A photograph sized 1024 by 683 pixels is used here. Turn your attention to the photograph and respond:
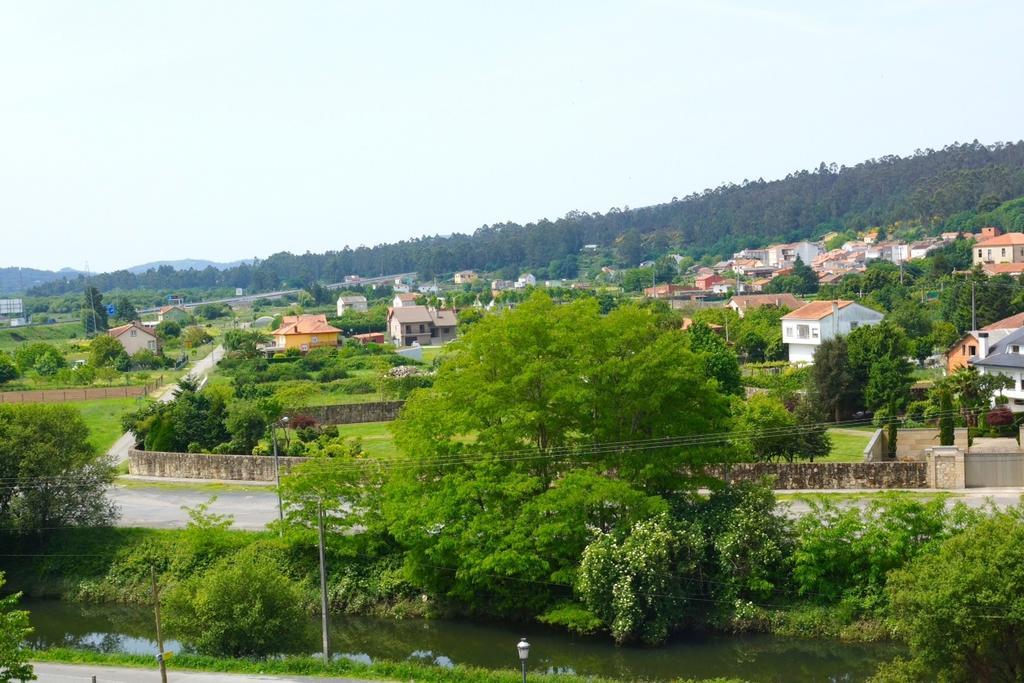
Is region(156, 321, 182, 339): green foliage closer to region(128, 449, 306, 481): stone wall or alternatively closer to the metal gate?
region(128, 449, 306, 481): stone wall

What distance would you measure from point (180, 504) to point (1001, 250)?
102m

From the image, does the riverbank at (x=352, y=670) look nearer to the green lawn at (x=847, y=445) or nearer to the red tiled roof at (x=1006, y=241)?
the green lawn at (x=847, y=445)

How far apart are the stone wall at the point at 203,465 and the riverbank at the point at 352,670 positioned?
16.6 meters

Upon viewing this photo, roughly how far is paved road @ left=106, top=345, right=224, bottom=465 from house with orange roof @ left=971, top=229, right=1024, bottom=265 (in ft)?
248

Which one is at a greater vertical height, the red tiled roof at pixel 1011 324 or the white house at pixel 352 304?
the red tiled roof at pixel 1011 324

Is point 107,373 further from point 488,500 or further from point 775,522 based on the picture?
point 775,522

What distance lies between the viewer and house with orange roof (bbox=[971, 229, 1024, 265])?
4628 inches

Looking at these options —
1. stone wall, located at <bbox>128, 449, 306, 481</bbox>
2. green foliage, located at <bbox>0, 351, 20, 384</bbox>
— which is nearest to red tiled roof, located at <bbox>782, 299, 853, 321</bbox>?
stone wall, located at <bbox>128, 449, 306, 481</bbox>

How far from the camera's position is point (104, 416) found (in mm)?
59156

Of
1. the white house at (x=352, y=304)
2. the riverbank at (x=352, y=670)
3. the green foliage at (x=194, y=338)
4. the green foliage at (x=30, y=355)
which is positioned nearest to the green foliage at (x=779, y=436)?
the riverbank at (x=352, y=670)

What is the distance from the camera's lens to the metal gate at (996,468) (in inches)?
1367

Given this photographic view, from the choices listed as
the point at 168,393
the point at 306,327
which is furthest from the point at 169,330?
the point at 168,393

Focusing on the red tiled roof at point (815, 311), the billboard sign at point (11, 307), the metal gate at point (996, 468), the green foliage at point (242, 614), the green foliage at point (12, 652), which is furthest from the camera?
the billboard sign at point (11, 307)

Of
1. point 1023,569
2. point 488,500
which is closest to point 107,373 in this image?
point 488,500
